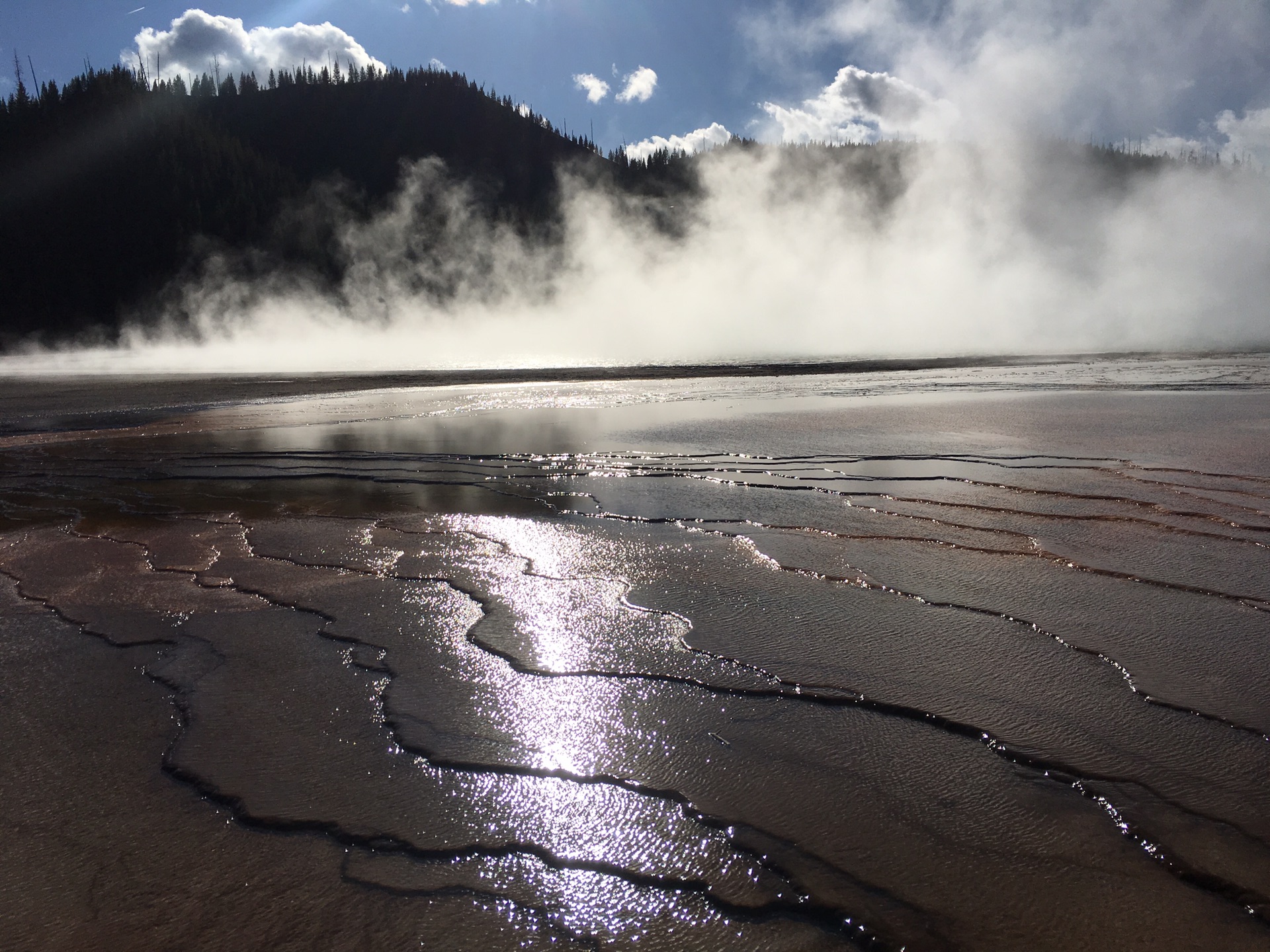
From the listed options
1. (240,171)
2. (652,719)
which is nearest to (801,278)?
(652,719)

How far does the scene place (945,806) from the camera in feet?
4.96

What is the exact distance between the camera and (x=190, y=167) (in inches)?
2297

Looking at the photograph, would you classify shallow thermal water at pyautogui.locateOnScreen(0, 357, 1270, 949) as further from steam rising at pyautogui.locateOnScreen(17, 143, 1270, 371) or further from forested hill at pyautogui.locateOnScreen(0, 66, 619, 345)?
forested hill at pyautogui.locateOnScreen(0, 66, 619, 345)

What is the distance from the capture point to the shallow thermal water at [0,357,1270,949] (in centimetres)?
130

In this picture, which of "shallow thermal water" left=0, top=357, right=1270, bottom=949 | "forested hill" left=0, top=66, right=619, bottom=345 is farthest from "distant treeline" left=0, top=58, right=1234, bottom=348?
"shallow thermal water" left=0, top=357, right=1270, bottom=949

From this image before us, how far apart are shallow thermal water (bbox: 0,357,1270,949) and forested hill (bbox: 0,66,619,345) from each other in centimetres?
5291

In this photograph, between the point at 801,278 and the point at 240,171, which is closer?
the point at 801,278

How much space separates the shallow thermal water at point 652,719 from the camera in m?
1.30

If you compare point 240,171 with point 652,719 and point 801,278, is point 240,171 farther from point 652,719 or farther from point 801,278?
point 652,719

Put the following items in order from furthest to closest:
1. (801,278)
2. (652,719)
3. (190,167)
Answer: (190,167), (801,278), (652,719)

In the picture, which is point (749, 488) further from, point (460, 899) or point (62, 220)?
point (62, 220)

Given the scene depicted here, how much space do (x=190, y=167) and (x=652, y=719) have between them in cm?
6961

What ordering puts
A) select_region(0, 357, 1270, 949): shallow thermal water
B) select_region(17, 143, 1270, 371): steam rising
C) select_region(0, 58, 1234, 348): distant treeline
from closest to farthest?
1. select_region(0, 357, 1270, 949): shallow thermal water
2. select_region(17, 143, 1270, 371): steam rising
3. select_region(0, 58, 1234, 348): distant treeline

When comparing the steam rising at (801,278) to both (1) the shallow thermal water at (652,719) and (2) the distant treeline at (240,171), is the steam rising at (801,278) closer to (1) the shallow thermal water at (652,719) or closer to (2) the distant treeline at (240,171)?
(2) the distant treeline at (240,171)
